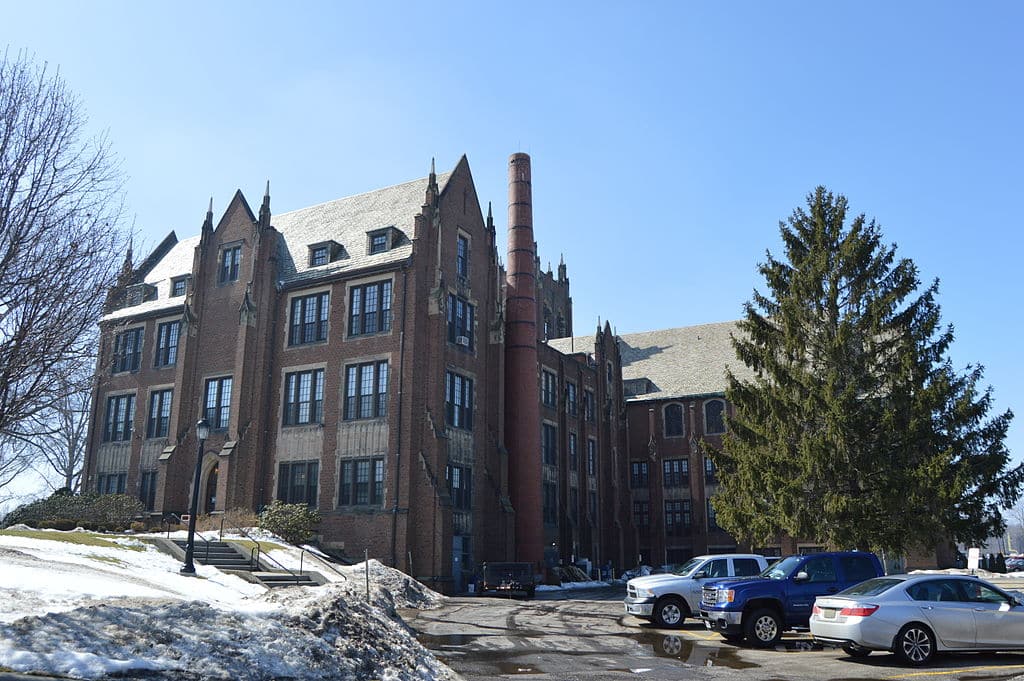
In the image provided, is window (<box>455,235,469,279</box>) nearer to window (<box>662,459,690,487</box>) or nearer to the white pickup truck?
the white pickup truck

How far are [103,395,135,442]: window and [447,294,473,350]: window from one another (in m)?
17.4

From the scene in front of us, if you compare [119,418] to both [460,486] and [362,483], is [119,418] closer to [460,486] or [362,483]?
[362,483]

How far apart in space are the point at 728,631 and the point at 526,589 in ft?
51.4

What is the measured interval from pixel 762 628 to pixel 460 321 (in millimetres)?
24018

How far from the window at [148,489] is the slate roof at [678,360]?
28.0 m

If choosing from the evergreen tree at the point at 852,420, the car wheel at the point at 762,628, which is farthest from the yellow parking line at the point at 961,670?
the evergreen tree at the point at 852,420

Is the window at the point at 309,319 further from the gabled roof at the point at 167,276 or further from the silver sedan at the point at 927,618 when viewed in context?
the silver sedan at the point at 927,618

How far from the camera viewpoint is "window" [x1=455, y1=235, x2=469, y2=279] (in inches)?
1517

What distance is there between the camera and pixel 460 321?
37.9 m

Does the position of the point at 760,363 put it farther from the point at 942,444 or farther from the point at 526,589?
the point at 526,589

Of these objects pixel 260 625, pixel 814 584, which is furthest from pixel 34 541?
pixel 814 584

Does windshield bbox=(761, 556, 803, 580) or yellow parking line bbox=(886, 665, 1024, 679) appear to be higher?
windshield bbox=(761, 556, 803, 580)

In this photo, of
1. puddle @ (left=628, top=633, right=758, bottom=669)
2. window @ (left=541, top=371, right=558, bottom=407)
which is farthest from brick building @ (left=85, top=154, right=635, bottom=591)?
puddle @ (left=628, top=633, right=758, bottom=669)

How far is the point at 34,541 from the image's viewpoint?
22047 millimetres
